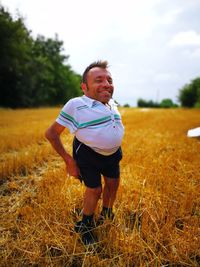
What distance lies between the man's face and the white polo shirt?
Answer: 0.06 meters

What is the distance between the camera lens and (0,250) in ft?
6.42

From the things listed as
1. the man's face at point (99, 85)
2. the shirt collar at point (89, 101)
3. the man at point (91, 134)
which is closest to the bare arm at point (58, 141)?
the man at point (91, 134)

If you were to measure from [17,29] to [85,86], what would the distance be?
30428mm

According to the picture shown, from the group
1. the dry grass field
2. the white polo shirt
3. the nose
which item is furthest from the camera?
the nose

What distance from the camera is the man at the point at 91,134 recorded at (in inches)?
75.6

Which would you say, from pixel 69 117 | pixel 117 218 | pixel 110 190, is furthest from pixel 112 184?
pixel 69 117

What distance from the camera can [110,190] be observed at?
7.14 ft

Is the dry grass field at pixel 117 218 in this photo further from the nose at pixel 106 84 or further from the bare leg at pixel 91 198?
the nose at pixel 106 84

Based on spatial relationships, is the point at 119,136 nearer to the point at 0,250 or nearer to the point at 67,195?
the point at 67,195

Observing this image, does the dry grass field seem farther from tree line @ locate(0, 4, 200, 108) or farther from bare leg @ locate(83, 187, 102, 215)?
tree line @ locate(0, 4, 200, 108)

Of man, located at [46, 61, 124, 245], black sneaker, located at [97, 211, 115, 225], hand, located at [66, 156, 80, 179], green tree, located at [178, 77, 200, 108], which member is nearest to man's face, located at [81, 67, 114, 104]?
man, located at [46, 61, 124, 245]

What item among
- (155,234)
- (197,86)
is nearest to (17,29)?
(155,234)

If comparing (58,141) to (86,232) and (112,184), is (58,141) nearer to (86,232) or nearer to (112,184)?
(112,184)

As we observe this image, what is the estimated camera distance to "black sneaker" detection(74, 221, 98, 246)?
1.94 meters
